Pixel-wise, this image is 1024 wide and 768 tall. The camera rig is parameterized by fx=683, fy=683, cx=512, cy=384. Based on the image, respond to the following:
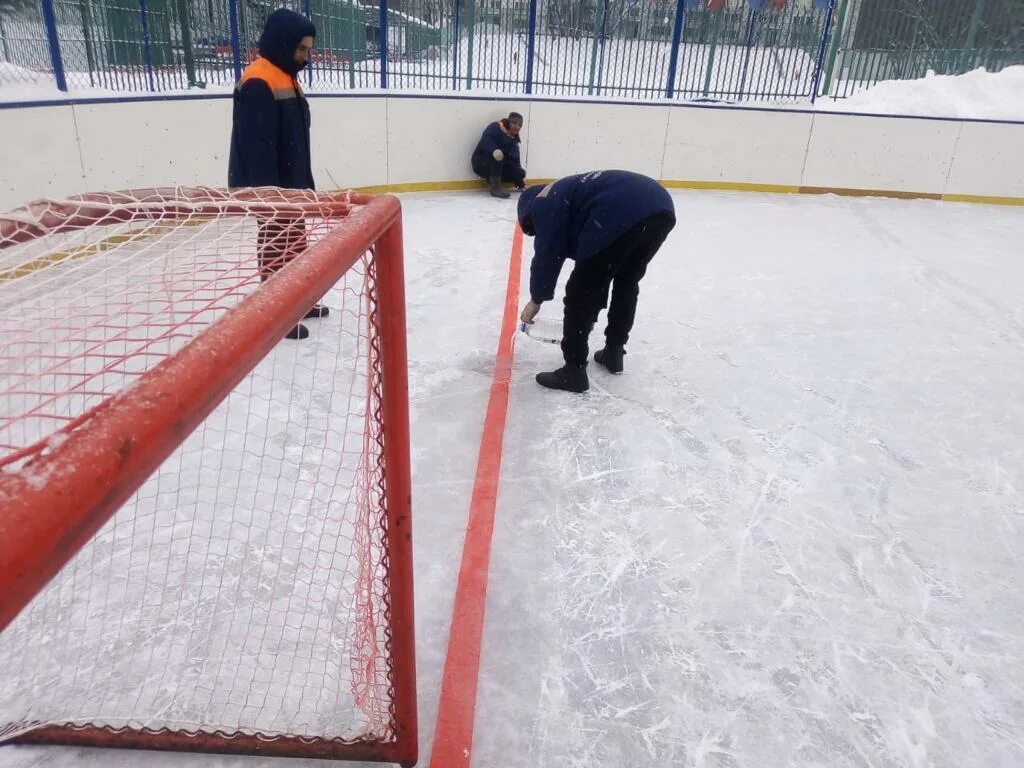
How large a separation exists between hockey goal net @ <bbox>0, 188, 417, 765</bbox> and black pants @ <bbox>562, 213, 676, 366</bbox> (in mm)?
1158

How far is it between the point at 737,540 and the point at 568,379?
1209mm

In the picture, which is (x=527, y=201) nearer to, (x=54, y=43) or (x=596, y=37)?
(x=54, y=43)

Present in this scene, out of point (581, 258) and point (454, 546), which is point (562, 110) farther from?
point (454, 546)

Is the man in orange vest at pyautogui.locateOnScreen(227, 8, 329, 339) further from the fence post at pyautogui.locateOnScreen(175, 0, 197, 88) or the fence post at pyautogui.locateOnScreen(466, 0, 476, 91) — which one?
the fence post at pyautogui.locateOnScreen(466, 0, 476, 91)

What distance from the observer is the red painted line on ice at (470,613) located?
1.57m

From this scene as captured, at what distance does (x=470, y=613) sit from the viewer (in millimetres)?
1923

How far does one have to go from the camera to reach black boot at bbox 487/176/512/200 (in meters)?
7.59

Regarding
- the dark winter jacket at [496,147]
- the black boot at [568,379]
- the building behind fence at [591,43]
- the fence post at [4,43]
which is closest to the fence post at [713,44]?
the building behind fence at [591,43]

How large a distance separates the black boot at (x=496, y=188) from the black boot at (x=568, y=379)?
481 centimetres

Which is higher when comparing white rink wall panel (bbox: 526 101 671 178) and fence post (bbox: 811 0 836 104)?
fence post (bbox: 811 0 836 104)

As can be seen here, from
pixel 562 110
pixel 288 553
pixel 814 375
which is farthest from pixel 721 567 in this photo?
pixel 562 110

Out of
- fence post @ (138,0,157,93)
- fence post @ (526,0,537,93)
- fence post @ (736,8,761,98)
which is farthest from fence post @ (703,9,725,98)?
fence post @ (138,0,157,93)

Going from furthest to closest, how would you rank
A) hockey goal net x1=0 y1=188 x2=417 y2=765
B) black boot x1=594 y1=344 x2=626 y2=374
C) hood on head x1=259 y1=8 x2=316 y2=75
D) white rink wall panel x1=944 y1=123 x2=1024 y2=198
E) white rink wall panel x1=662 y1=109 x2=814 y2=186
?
white rink wall panel x1=662 y1=109 x2=814 y2=186, white rink wall panel x1=944 y1=123 x2=1024 y2=198, black boot x1=594 y1=344 x2=626 y2=374, hood on head x1=259 y1=8 x2=316 y2=75, hockey goal net x1=0 y1=188 x2=417 y2=765

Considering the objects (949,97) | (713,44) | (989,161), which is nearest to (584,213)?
(713,44)
